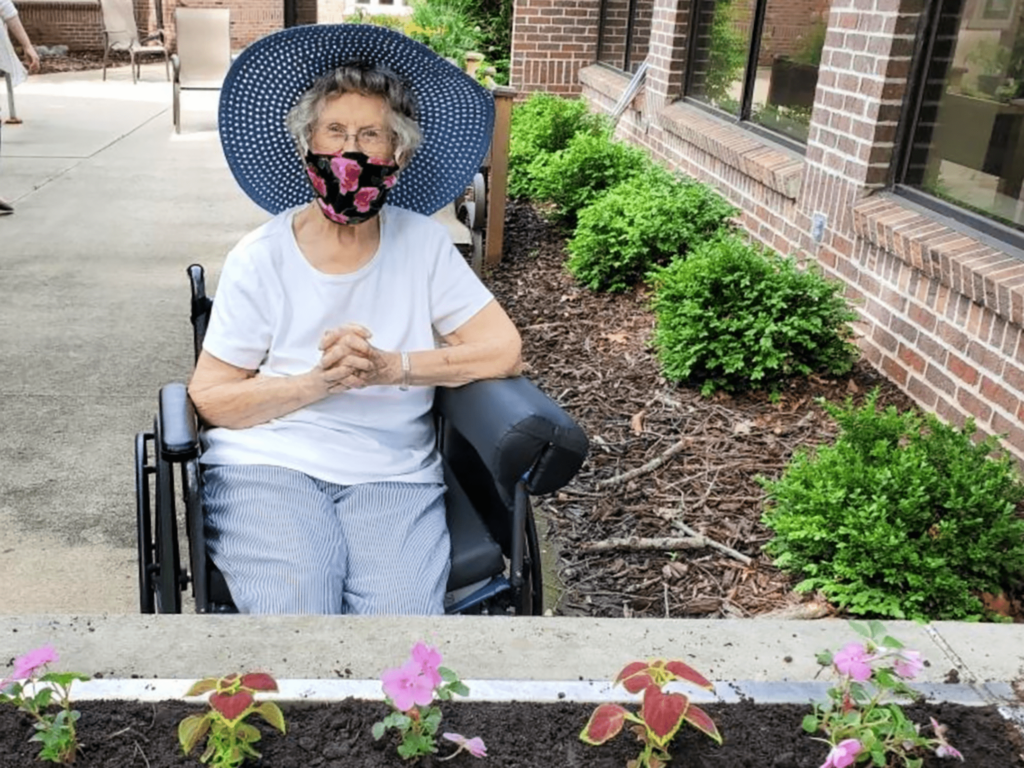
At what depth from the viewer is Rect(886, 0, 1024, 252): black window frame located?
3.83m

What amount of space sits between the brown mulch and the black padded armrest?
3.02 ft

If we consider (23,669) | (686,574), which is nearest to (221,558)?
(23,669)

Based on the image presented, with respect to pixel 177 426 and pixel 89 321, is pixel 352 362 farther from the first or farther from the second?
pixel 89 321

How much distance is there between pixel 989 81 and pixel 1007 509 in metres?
1.90

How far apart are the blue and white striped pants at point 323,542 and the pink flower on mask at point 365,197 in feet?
1.91

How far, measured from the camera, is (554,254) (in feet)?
21.2

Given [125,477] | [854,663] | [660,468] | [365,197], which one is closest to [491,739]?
[854,663]

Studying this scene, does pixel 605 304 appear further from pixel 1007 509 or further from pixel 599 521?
pixel 1007 509

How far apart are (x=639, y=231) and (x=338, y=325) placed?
3.08 m

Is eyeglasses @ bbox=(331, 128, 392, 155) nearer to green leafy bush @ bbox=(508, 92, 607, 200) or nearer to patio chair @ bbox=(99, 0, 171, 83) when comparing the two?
green leafy bush @ bbox=(508, 92, 607, 200)

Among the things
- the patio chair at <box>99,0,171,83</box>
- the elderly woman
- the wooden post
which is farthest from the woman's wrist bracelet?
the patio chair at <box>99,0,171,83</box>

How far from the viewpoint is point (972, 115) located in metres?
3.99

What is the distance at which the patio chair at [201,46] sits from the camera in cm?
1152

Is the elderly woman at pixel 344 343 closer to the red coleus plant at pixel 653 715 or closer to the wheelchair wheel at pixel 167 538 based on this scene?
the wheelchair wheel at pixel 167 538
